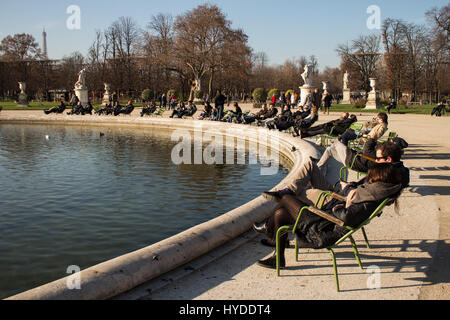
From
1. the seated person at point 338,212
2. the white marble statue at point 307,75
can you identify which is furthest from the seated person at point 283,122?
the white marble statue at point 307,75

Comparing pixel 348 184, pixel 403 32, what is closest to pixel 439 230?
pixel 348 184

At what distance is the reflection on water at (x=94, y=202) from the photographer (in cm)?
525

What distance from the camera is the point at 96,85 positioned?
62688 mm

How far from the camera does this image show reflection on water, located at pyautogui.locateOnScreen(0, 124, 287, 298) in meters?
5.25

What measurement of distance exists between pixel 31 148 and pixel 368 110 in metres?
27.1

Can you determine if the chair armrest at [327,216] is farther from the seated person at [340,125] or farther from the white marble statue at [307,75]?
the white marble statue at [307,75]

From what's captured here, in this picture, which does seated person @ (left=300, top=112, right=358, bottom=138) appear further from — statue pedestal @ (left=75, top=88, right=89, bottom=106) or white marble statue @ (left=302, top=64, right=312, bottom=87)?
statue pedestal @ (left=75, top=88, right=89, bottom=106)

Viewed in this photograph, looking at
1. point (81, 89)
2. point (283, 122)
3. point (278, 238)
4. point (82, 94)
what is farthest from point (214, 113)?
point (82, 94)

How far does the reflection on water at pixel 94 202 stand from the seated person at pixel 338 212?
7.16 feet

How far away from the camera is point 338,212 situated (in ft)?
12.8

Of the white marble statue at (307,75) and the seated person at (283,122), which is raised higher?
the white marble statue at (307,75)

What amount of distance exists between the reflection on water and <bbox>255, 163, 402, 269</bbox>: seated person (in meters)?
2.18

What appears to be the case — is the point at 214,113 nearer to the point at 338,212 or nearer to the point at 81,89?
the point at 338,212

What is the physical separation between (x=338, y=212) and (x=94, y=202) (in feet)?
16.3
